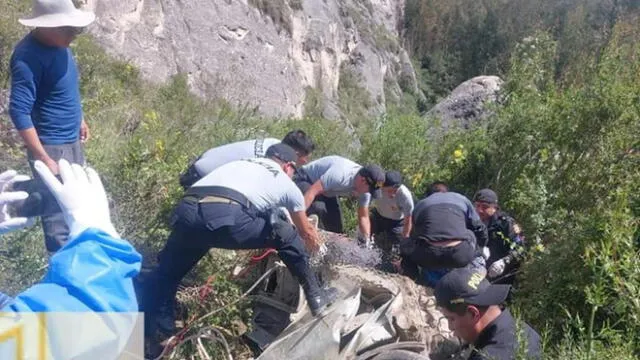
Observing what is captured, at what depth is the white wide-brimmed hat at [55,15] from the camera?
3.51 m

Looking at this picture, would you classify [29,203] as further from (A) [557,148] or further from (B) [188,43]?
(B) [188,43]

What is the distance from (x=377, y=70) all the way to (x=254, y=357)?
37342 mm

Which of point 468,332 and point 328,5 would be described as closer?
point 468,332

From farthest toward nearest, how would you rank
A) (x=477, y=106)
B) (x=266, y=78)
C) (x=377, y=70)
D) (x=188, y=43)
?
(x=377, y=70) → (x=266, y=78) → (x=188, y=43) → (x=477, y=106)

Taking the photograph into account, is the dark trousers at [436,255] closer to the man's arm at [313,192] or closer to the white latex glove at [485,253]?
the white latex glove at [485,253]

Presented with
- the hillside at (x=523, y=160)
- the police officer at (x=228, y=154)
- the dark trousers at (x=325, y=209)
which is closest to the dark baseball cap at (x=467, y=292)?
the hillside at (x=523, y=160)

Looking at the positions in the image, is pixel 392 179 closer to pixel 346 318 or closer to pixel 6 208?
pixel 346 318

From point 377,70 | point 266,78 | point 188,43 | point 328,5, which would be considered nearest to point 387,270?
point 188,43

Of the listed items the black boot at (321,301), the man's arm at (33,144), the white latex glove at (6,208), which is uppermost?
the white latex glove at (6,208)

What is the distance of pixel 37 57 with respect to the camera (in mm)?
3578

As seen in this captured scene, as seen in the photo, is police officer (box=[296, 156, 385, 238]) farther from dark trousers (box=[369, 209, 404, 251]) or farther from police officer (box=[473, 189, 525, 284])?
Answer: police officer (box=[473, 189, 525, 284])

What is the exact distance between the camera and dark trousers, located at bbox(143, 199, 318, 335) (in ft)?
12.4

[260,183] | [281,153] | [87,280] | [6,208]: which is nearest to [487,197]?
[281,153]

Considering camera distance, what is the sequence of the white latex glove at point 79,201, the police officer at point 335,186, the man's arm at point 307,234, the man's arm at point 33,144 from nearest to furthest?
the white latex glove at point 79,201 → the man's arm at point 33,144 → the man's arm at point 307,234 → the police officer at point 335,186
